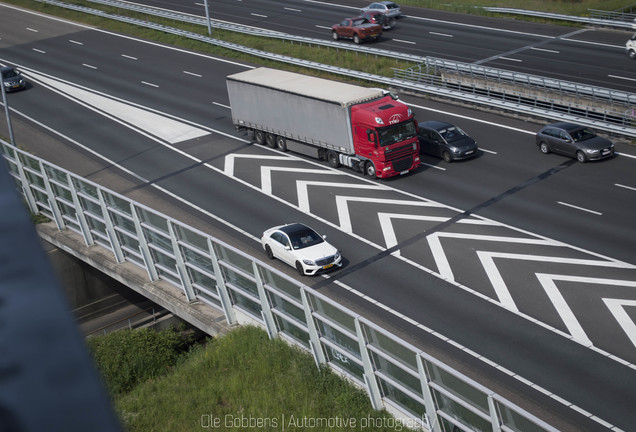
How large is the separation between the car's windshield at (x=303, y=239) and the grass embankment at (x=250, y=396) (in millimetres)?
9635

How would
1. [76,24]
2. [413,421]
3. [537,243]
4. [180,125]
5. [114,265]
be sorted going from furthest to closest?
[76,24]
[180,125]
[537,243]
[114,265]
[413,421]

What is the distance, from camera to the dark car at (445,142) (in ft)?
116

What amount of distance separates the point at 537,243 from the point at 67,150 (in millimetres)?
26420

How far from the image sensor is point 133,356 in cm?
1856

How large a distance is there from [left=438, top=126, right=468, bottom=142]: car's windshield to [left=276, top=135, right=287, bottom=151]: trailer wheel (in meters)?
7.90

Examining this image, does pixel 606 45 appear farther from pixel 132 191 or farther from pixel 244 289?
pixel 244 289

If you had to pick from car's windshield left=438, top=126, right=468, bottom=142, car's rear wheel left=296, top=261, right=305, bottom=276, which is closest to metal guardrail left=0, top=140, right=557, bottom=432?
car's rear wheel left=296, top=261, right=305, bottom=276

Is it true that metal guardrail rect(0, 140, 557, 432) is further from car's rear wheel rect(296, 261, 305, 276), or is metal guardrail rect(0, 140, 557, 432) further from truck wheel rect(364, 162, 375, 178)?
truck wheel rect(364, 162, 375, 178)

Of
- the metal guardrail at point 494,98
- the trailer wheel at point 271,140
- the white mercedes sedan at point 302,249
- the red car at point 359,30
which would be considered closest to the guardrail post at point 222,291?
the white mercedes sedan at point 302,249

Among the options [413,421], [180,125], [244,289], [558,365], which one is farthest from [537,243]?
[180,125]

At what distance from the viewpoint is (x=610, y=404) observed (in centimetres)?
1747

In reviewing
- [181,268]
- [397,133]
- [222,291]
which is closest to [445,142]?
[397,133]

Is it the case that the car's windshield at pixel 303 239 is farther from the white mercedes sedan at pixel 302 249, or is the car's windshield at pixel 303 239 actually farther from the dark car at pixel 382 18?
the dark car at pixel 382 18

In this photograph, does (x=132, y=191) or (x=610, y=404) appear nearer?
(x=610, y=404)
